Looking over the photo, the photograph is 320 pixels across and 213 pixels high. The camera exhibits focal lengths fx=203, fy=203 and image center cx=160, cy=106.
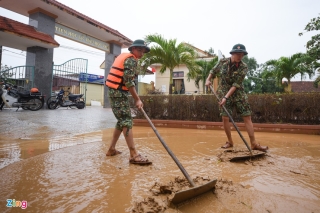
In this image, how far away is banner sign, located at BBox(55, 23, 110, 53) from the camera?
10748 mm

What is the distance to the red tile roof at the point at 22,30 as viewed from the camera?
7.87m

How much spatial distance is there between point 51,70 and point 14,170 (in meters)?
9.03

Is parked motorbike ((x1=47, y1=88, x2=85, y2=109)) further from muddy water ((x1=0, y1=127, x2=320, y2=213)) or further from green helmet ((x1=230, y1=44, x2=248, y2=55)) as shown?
green helmet ((x1=230, y1=44, x2=248, y2=55))

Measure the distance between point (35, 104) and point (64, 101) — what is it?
7.42ft

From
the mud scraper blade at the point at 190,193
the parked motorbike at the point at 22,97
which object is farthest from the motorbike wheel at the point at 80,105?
the mud scraper blade at the point at 190,193

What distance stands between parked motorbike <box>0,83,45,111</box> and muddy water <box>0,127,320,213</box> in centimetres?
659

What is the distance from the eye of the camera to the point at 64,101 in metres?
11.3

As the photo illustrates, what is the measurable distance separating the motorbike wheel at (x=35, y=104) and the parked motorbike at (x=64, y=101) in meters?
0.52

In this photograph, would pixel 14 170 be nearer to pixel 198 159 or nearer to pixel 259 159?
pixel 198 159

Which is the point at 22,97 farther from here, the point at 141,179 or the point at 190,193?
the point at 190,193

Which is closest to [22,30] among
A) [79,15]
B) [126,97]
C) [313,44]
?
[79,15]

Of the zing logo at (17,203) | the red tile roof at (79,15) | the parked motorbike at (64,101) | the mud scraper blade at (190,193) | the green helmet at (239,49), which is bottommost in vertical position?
the zing logo at (17,203)

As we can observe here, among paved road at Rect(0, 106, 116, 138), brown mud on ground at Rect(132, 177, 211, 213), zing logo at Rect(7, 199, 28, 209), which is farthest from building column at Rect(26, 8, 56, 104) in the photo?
brown mud on ground at Rect(132, 177, 211, 213)

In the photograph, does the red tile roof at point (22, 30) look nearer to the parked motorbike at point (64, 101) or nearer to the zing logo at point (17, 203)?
the parked motorbike at point (64, 101)
